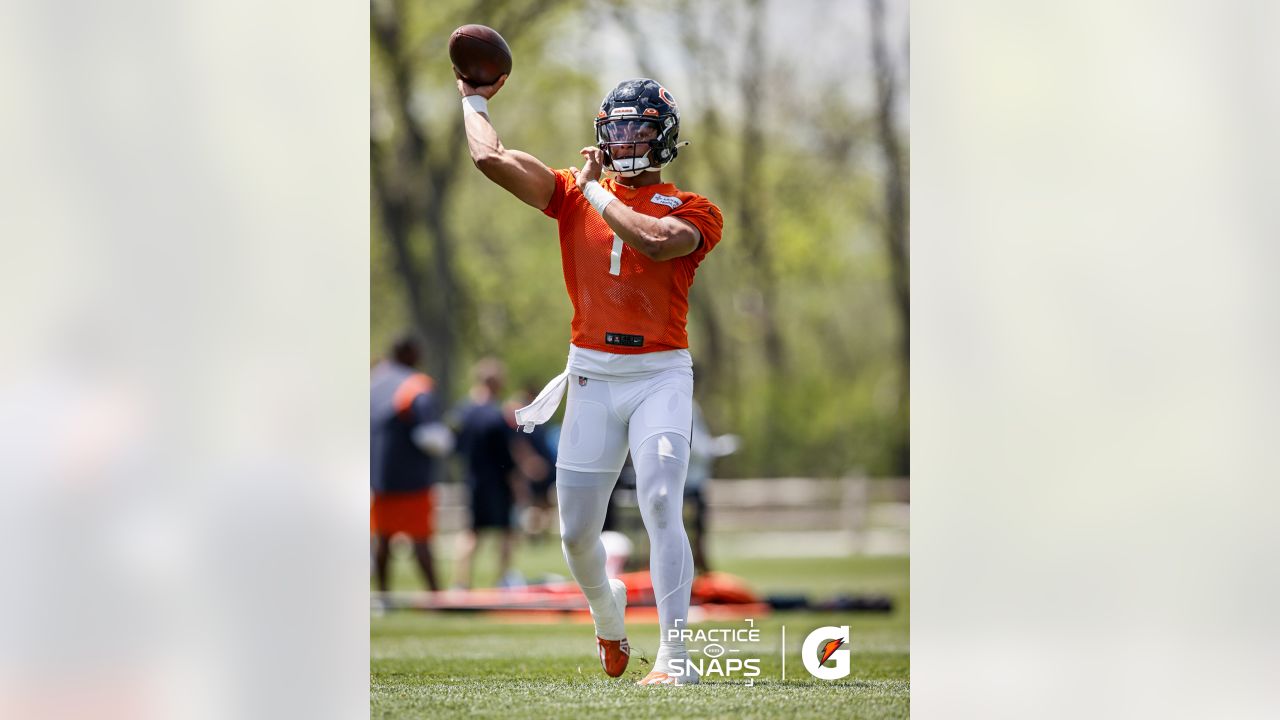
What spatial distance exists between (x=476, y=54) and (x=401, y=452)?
5.64 metres

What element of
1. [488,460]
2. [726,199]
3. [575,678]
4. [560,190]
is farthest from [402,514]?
[726,199]

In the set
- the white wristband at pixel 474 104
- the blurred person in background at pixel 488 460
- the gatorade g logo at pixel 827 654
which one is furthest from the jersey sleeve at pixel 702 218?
the blurred person in background at pixel 488 460

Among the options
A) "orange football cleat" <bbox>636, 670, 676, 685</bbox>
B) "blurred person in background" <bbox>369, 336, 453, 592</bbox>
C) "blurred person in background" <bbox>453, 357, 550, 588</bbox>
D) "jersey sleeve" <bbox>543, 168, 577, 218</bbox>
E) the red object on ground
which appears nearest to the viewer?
"orange football cleat" <bbox>636, 670, 676, 685</bbox>

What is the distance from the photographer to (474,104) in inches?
205

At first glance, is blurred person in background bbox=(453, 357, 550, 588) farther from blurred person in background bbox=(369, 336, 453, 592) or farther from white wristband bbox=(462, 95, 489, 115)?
white wristband bbox=(462, 95, 489, 115)

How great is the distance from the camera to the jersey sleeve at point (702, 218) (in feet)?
16.3

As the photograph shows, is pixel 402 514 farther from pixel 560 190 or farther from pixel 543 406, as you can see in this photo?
pixel 560 190

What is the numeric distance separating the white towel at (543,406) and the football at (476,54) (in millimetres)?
1054

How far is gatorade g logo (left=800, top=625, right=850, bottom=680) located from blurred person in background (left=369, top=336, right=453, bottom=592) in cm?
522

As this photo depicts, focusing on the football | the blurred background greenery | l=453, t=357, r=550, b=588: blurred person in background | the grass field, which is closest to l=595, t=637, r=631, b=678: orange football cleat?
the grass field

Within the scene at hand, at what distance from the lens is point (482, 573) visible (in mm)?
13773

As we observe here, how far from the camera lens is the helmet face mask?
5.01 metres

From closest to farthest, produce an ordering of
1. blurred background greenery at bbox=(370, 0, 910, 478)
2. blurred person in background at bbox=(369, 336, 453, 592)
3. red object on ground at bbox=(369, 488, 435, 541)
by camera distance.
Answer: blurred person in background at bbox=(369, 336, 453, 592), red object on ground at bbox=(369, 488, 435, 541), blurred background greenery at bbox=(370, 0, 910, 478)
